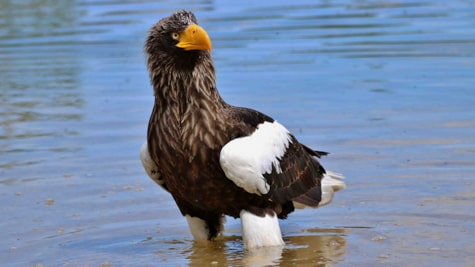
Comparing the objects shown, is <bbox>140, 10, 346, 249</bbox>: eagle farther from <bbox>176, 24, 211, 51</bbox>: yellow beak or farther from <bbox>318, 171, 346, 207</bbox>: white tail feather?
<bbox>318, 171, 346, 207</bbox>: white tail feather

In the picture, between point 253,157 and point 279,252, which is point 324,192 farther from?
point 253,157

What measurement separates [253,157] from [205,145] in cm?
30

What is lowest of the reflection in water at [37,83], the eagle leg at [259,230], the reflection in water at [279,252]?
the reflection in water at [37,83]

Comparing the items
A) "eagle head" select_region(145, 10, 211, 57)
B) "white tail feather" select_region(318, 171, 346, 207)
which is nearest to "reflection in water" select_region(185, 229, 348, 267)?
"white tail feather" select_region(318, 171, 346, 207)

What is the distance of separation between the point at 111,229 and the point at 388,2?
42.3 ft

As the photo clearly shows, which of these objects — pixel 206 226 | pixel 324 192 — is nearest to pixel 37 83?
pixel 206 226

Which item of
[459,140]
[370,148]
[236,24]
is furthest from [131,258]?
[236,24]

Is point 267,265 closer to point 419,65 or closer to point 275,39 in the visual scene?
point 419,65

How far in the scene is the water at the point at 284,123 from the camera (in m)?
7.48

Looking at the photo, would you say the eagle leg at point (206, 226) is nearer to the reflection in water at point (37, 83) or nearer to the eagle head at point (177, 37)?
the eagle head at point (177, 37)

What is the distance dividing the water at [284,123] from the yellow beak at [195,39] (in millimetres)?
1325

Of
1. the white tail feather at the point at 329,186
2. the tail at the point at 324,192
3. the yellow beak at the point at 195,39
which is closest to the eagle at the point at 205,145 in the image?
the yellow beak at the point at 195,39

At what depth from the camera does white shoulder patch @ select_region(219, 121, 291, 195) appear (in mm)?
6680

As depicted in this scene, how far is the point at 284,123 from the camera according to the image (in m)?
10.9
